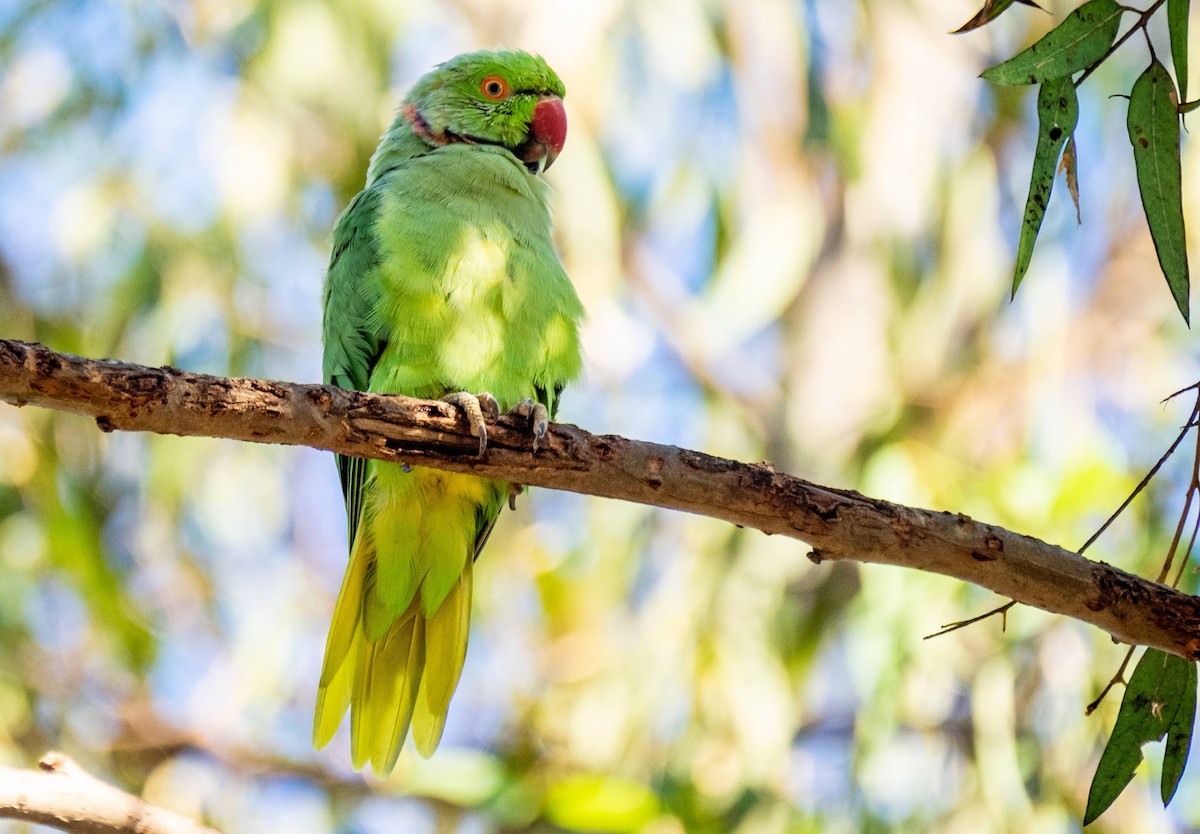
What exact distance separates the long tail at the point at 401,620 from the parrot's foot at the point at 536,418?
0.54 meters

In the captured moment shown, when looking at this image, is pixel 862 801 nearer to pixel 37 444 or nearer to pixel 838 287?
pixel 838 287

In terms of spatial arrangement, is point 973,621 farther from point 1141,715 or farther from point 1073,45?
point 1073,45

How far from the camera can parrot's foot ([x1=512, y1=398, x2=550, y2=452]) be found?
185 cm

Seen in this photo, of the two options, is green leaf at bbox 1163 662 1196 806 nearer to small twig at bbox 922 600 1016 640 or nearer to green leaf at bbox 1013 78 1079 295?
small twig at bbox 922 600 1016 640

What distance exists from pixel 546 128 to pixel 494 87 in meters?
0.17

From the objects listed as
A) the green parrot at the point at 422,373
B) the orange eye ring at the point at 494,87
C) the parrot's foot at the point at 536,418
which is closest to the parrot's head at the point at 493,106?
the orange eye ring at the point at 494,87

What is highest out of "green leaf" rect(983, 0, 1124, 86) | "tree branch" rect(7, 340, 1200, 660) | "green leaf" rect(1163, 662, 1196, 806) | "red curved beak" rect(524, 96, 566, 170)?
"red curved beak" rect(524, 96, 566, 170)

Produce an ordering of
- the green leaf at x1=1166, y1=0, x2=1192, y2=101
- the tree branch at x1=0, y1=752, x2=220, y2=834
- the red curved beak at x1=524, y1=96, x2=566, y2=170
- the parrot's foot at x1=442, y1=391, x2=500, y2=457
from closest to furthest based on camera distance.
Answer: the green leaf at x1=1166, y1=0, x2=1192, y2=101 < the tree branch at x1=0, y1=752, x2=220, y2=834 < the parrot's foot at x1=442, y1=391, x2=500, y2=457 < the red curved beak at x1=524, y1=96, x2=566, y2=170

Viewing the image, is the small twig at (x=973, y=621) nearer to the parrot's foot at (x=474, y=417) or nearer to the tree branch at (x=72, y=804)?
the parrot's foot at (x=474, y=417)

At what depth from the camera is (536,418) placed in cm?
193

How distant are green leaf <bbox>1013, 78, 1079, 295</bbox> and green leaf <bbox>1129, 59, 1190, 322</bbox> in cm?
8

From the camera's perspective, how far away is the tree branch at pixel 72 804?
1708mm

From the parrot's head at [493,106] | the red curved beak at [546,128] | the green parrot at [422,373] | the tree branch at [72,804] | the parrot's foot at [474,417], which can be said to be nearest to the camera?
the tree branch at [72,804]

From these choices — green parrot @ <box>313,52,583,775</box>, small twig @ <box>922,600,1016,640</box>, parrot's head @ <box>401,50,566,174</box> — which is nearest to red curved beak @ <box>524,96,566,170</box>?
parrot's head @ <box>401,50,566,174</box>
